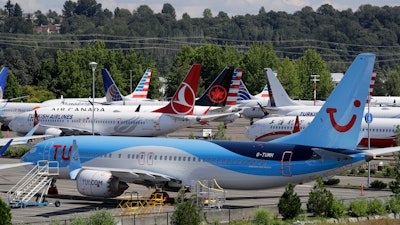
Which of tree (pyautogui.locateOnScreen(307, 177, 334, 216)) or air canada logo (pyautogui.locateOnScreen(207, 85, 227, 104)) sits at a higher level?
air canada logo (pyautogui.locateOnScreen(207, 85, 227, 104))

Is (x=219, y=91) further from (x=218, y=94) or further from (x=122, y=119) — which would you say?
(x=122, y=119)

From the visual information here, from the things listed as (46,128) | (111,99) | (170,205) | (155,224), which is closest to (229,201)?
(170,205)

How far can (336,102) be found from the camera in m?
51.1

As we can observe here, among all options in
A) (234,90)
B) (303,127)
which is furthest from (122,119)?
(303,127)

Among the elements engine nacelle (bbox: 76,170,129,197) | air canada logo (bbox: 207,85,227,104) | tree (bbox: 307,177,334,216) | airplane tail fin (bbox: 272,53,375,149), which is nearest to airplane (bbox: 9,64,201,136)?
air canada logo (bbox: 207,85,227,104)

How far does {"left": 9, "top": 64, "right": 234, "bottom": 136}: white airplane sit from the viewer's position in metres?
90.4

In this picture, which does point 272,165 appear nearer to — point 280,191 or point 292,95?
point 280,191

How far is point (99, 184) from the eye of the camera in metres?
51.9

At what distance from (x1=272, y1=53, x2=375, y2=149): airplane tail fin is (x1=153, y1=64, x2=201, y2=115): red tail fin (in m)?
37.4

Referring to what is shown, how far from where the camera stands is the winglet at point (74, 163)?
53.2 metres

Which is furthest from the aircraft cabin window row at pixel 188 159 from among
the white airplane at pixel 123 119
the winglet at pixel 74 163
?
the white airplane at pixel 123 119

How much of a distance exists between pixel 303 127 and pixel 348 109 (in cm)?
3440

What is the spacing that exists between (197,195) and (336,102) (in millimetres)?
8721

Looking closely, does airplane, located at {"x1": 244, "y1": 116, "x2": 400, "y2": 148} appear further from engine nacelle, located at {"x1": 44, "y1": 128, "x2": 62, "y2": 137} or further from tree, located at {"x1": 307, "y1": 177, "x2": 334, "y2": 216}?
tree, located at {"x1": 307, "y1": 177, "x2": 334, "y2": 216}
